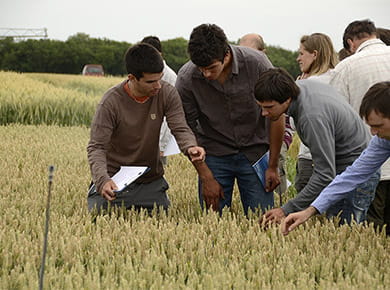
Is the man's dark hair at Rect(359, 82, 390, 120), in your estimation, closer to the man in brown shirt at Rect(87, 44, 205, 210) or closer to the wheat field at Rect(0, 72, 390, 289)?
the wheat field at Rect(0, 72, 390, 289)

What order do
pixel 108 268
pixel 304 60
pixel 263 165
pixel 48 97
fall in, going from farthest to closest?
pixel 48 97 < pixel 304 60 < pixel 263 165 < pixel 108 268

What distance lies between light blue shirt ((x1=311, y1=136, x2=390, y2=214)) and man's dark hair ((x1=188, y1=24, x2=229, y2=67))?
125 centimetres

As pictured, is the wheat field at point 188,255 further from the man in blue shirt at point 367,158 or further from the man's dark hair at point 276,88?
the man's dark hair at point 276,88

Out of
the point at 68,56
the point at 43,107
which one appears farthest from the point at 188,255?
A: the point at 68,56

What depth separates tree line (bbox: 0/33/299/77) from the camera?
175 ft

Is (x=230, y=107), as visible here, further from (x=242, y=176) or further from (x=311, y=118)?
(x=311, y=118)

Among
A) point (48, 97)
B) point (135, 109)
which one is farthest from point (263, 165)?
point (48, 97)

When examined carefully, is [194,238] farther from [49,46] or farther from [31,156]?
[49,46]

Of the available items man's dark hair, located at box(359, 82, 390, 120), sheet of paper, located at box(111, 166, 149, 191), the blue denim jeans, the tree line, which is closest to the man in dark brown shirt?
sheet of paper, located at box(111, 166, 149, 191)

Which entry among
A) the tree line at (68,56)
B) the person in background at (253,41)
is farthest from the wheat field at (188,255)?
the tree line at (68,56)

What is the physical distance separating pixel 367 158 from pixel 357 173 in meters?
0.12

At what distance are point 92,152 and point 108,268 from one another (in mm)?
1396

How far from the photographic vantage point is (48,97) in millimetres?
15883

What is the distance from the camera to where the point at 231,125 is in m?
5.19
